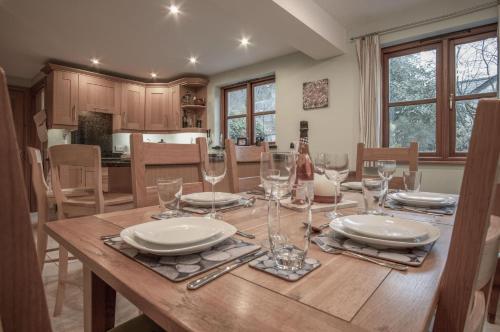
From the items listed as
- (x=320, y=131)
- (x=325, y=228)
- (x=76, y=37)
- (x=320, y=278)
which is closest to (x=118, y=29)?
(x=76, y=37)

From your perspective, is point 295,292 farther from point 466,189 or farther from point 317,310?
point 466,189

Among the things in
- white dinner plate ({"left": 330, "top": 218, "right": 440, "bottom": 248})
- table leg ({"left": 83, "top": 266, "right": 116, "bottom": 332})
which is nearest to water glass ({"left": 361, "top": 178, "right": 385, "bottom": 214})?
white dinner plate ({"left": 330, "top": 218, "right": 440, "bottom": 248})

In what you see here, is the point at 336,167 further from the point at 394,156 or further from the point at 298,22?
the point at 298,22

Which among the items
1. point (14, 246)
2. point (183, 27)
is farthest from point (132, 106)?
point (14, 246)

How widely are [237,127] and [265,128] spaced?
610mm

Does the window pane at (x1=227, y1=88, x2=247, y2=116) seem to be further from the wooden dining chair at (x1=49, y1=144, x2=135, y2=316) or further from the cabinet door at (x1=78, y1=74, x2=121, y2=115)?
the wooden dining chair at (x1=49, y1=144, x2=135, y2=316)

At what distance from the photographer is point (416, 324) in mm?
345

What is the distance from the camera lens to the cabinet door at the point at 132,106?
4688mm

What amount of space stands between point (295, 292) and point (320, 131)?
10.6 feet

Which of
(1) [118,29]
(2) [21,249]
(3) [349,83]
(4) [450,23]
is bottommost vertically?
(2) [21,249]

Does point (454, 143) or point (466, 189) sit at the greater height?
point (454, 143)

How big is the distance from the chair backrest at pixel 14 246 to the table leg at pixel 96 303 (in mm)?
483

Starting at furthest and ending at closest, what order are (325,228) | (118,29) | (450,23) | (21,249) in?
1. (118,29)
2. (450,23)
3. (325,228)
4. (21,249)

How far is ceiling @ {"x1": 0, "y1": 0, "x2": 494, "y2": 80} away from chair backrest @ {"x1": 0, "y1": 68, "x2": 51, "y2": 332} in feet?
7.27
